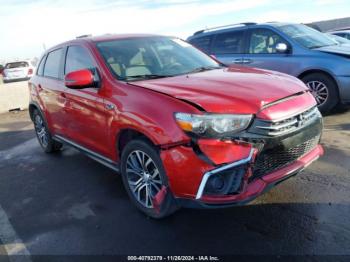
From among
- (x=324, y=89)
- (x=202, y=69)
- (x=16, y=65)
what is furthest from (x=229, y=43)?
(x=16, y=65)

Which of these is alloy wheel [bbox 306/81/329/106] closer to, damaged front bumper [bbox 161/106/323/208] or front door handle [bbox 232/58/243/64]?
front door handle [bbox 232/58/243/64]

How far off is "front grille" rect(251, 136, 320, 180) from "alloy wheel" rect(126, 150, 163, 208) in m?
0.90

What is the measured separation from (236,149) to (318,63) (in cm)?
443

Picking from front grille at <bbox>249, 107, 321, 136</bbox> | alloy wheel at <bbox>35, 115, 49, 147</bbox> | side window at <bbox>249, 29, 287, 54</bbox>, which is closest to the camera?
front grille at <bbox>249, 107, 321, 136</bbox>

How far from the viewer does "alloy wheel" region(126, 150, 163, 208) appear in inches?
131

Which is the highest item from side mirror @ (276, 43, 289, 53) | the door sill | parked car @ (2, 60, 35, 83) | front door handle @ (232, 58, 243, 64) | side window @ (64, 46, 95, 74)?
side window @ (64, 46, 95, 74)

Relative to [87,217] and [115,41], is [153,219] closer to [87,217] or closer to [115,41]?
[87,217]

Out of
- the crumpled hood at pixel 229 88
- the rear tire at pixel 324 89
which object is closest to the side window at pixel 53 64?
the crumpled hood at pixel 229 88

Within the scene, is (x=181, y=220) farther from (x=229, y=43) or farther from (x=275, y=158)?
(x=229, y=43)

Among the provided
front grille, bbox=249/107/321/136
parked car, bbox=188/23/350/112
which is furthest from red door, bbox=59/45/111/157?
parked car, bbox=188/23/350/112

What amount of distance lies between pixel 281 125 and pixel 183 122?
32.5 inches

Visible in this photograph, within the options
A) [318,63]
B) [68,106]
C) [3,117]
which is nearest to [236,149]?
[68,106]

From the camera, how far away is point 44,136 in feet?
19.7

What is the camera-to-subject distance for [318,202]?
346cm
